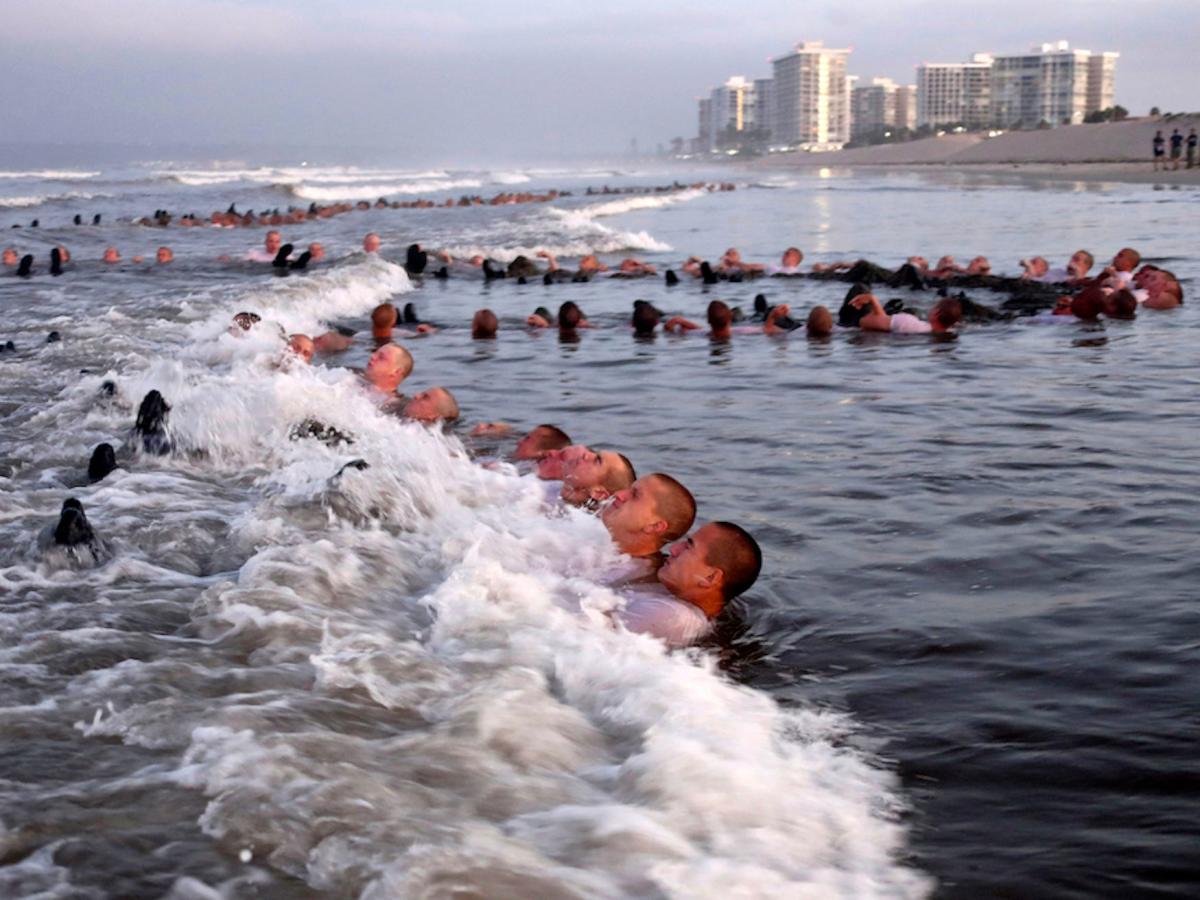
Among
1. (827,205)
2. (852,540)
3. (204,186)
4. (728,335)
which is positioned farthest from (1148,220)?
(204,186)

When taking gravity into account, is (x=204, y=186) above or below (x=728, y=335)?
above

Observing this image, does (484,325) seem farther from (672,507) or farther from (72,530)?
(72,530)

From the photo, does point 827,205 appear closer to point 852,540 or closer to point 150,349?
point 150,349

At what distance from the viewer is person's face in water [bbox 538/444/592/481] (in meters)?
7.06

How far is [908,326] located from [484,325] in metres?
4.82

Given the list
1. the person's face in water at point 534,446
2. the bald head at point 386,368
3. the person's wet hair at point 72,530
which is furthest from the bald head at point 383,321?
the person's wet hair at point 72,530

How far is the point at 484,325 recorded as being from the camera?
14.2 metres

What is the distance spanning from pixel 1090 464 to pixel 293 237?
2746 centimetres

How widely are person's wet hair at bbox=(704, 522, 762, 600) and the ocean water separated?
0.62ft

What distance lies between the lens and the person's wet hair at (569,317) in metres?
14.6

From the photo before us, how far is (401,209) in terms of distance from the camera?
1802 inches

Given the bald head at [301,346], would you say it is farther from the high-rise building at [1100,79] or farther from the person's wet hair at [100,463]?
the high-rise building at [1100,79]

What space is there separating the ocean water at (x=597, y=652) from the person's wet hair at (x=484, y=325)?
3.36 meters

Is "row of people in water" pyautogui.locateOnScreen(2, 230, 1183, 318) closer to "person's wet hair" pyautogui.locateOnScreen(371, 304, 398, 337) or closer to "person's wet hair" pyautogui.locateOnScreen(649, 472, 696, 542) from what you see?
"person's wet hair" pyautogui.locateOnScreen(371, 304, 398, 337)
